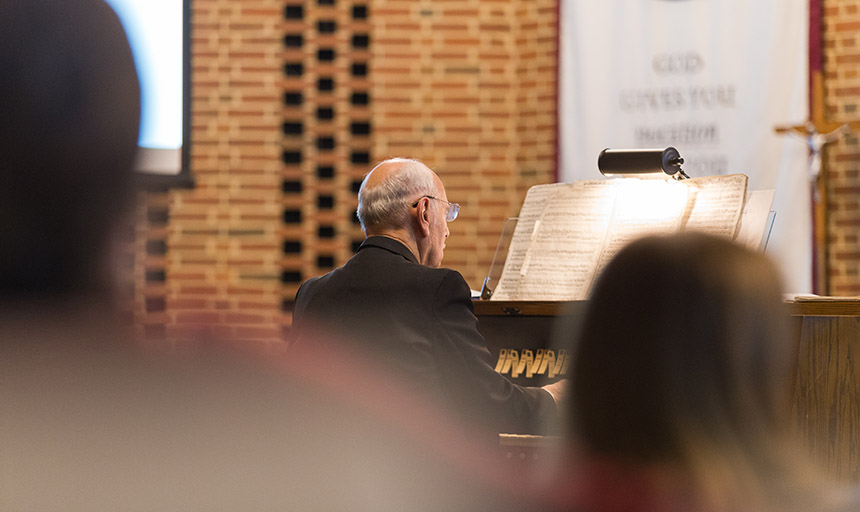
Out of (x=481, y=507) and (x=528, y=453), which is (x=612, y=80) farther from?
(x=481, y=507)

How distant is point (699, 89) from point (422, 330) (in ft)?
10.5

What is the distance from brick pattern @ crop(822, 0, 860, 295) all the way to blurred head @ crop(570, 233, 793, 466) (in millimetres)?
4161

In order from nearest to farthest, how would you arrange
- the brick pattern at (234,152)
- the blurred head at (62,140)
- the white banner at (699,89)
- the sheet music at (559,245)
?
the blurred head at (62,140) → the sheet music at (559,245) → the white banner at (699,89) → the brick pattern at (234,152)

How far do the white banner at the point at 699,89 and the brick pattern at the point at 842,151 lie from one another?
0.58 ft

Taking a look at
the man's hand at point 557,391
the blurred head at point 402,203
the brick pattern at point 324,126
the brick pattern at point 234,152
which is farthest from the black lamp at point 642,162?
the brick pattern at point 234,152

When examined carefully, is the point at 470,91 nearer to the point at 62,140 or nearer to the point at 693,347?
the point at 693,347

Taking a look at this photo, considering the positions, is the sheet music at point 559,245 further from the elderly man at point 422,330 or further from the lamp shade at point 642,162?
the elderly man at point 422,330

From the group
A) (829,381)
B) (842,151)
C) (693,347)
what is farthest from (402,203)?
(842,151)

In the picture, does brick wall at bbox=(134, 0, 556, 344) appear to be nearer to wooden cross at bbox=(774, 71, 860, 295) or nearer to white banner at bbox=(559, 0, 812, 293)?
white banner at bbox=(559, 0, 812, 293)

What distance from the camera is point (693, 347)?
101 centimetres

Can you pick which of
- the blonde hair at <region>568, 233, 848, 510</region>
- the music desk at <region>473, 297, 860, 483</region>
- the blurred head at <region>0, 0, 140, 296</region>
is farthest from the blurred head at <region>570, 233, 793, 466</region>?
the music desk at <region>473, 297, 860, 483</region>

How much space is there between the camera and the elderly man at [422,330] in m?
2.28

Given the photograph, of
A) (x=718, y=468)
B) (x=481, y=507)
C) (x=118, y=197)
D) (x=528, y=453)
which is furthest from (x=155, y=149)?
(x=528, y=453)

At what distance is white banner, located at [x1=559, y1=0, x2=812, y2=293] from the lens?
15.9 feet
